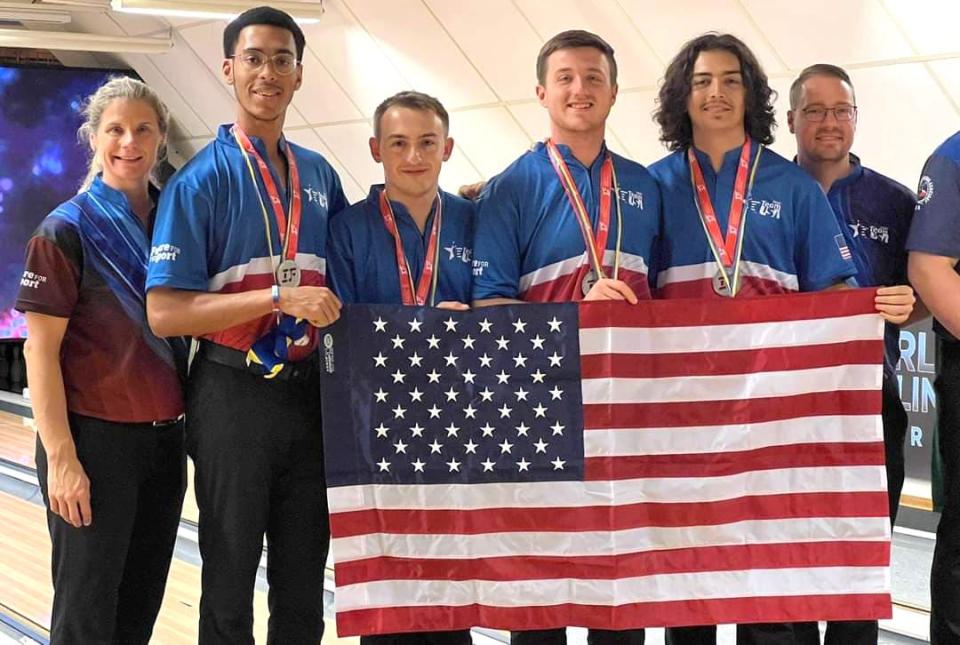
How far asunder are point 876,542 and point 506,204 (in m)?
1.42

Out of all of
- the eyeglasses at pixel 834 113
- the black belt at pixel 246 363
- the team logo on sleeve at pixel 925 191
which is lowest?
the black belt at pixel 246 363

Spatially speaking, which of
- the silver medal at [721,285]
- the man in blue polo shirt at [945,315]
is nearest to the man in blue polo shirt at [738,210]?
the silver medal at [721,285]

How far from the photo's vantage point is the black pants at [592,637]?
9.82 feet

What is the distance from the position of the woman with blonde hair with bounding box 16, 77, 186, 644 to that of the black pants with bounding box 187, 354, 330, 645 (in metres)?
0.18

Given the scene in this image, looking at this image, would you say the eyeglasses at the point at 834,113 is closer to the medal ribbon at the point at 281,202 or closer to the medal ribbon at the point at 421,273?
the medal ribbon at the point at 421,273

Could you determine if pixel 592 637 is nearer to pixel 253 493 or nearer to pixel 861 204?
pixel 253 493

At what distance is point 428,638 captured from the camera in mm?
3094

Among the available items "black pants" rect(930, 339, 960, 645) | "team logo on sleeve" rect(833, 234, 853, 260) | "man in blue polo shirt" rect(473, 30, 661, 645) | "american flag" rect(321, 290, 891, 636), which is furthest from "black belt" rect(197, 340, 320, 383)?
"black pants" rect(930, 339, 960, 645)

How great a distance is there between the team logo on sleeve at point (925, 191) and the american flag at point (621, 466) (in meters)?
0.40

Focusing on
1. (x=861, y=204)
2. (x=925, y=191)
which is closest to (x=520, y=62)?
(x=861, y=204)

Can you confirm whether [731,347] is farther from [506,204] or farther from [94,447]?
[94,447]

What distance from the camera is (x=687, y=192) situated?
308 centimetres

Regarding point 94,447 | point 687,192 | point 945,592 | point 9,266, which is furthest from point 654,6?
point 9,266

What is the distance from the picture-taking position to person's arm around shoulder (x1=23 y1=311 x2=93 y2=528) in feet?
9.36
